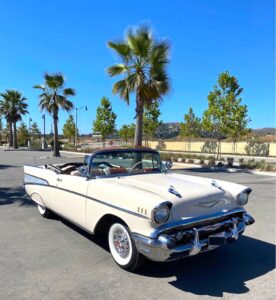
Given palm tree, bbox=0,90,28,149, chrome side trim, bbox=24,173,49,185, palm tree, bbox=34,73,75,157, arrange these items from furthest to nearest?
palm tree, bbox=0,90,28,149 < palm tree, bbox=34,73,75,157 < chrome side trim, bbox=24,173,49,185

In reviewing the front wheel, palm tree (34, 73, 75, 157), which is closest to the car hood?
the front wheel

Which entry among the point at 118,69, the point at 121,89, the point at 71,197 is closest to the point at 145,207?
the point at 71,197

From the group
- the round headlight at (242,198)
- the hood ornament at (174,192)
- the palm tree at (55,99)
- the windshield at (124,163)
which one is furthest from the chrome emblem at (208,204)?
the palm tree at (55,99)

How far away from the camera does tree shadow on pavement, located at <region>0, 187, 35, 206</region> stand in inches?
318

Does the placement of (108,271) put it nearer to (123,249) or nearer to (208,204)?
(123,249)

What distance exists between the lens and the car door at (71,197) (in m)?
4.69

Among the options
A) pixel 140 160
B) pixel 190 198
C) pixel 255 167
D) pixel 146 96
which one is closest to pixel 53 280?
pixel 190 198

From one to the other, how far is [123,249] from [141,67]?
13394 mm

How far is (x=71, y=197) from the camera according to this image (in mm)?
4973

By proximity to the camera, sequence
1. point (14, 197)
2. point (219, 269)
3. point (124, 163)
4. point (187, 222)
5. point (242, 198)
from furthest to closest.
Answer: point (14, 197)
point (124, 163)
point (242, 198)
point (219, 269)
point (187, 222)

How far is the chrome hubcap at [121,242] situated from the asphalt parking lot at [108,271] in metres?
0.22

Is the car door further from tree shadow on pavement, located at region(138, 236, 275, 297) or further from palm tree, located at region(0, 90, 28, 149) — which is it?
palm tree, located at region(0, 90, 28, 149)

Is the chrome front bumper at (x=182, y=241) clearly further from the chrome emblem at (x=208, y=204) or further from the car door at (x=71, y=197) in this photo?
the car door at (x=71, y=197)

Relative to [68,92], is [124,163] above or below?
below
